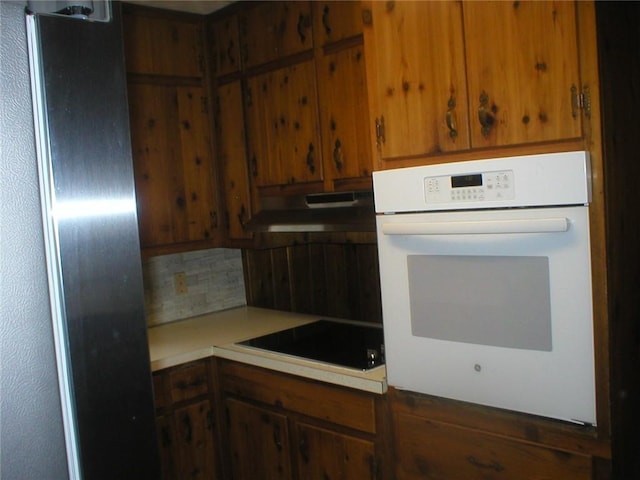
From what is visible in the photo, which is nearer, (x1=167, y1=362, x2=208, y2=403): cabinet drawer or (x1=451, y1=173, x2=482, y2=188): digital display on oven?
(x1=451, y1=173, x2=482, y2=188): digital display on oven

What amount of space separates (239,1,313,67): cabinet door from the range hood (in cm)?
61

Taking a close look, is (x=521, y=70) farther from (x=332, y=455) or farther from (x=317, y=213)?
(x=332, y=455)

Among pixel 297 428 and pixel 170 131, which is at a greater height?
pixel 170 131

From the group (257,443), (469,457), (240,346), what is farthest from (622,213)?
(257,443)

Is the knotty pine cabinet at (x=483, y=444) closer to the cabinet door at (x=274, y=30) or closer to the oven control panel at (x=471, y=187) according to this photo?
the oven control panel at (x=471, y=187)

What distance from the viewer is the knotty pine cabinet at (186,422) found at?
2361 mm

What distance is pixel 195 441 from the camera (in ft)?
8.13

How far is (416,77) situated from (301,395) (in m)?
1.21

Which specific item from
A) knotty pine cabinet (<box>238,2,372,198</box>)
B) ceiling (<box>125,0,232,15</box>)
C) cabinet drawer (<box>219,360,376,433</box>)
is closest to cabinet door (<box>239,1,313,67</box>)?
knotty pine cabinet (<box>238,2,372,198</box>)

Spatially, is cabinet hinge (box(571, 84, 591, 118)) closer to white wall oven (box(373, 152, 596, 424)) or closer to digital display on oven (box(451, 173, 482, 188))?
white wall oven (box(373, 152, 596, 424))

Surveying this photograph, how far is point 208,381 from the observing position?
99.0 inches

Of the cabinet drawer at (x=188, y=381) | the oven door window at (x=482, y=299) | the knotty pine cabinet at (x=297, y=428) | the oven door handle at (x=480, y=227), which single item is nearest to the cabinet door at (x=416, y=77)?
the oven door handle at (x=480, y=227)

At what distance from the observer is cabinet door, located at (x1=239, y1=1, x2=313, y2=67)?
2379 mm

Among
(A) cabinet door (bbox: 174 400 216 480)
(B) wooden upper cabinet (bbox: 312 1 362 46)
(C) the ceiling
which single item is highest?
(C) the ceiling
